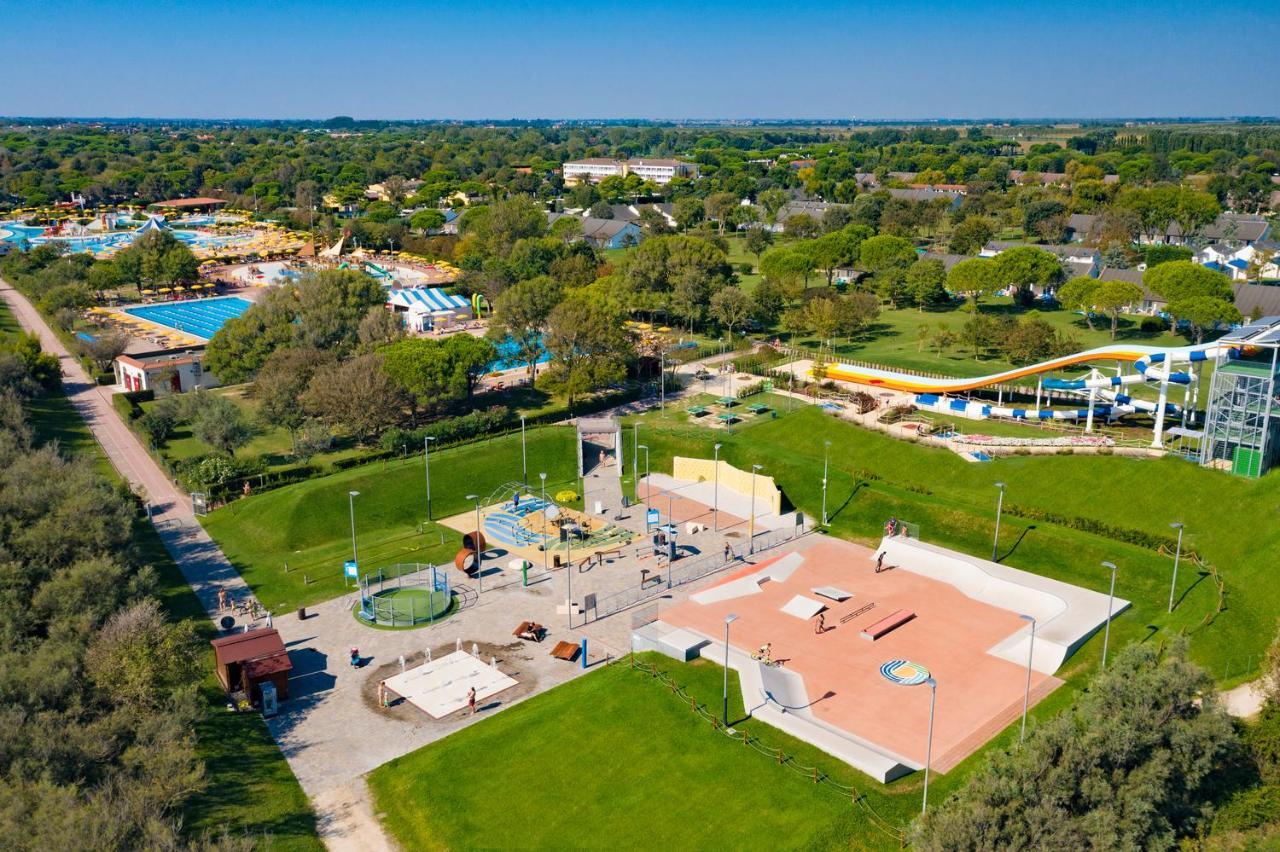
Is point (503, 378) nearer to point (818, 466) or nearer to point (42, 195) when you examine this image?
point (818, 466)

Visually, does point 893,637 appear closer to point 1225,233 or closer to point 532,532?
point 532,532

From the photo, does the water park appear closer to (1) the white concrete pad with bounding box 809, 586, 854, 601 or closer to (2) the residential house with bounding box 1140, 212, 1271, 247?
(1) the white concrete pad with bounding box 809, 586, 854, 601

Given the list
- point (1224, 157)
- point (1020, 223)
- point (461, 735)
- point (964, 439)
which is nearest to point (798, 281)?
point (964, 439)

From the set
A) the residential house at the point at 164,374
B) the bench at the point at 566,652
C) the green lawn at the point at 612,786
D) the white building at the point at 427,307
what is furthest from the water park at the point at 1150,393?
the residential house at the point at 164,374

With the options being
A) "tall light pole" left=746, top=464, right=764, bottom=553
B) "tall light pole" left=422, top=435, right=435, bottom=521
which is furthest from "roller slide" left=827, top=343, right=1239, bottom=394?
"tall light pole" left=422, top=435, right=435, bottom=521

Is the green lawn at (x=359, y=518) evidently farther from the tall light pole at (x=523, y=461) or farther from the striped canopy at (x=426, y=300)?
the striped canopy at (x=426, y=300)
